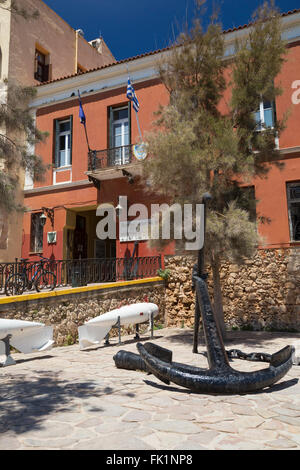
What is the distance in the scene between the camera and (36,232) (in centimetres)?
1461

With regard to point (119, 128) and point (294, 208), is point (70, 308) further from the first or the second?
point (119, 128)

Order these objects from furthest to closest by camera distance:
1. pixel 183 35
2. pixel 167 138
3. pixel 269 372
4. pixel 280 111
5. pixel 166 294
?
pixel 166 294, pixel 280 111, pixel 183 35, pixel 167 138, pixel 269 372

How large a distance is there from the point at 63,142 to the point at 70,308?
8.69 metres

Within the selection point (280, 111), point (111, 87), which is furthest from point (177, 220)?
point (111, 87)

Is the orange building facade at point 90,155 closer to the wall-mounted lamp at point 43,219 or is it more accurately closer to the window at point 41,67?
the wall-mounted lamp at point 43,219

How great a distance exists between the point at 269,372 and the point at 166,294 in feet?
28.0

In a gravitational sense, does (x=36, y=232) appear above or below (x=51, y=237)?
above

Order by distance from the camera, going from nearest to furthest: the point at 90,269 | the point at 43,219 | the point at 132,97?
the point at 90,269 → the point at 132,97 → the point at 43,219

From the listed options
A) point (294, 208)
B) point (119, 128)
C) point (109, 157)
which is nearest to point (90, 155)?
point (109, 157)

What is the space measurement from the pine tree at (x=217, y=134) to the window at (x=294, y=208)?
186 cm

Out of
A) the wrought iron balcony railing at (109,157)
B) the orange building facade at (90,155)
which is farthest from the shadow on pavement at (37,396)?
the wrought iron balcony railing at (109,157)

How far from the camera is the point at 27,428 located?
9.96 feet

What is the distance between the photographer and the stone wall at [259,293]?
10.3 metres

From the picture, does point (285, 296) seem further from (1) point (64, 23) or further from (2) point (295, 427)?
(1) point (64, 23)
